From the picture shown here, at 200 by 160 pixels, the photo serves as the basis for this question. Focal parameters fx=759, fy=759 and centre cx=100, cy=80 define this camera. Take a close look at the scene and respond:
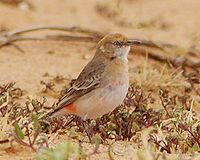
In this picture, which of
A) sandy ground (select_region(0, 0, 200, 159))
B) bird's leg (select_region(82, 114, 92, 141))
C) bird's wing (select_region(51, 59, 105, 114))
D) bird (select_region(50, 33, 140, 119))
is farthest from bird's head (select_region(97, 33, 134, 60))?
sandy ground (select_region(0, 0, 200, 159))

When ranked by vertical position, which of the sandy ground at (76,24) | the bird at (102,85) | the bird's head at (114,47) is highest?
the bird's head at (114,47)

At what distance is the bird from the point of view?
632cm

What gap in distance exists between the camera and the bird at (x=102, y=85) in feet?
20.7

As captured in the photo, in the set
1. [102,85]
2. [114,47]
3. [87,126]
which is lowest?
[87,126]

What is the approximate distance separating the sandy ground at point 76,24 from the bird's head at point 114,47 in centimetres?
143

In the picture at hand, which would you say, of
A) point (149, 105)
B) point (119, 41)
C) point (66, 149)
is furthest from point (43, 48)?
point (66, 149)

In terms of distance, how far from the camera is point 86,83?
21.4 ft

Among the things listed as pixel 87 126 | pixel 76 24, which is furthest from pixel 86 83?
pixel 76 24

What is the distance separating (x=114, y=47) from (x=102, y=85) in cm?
49

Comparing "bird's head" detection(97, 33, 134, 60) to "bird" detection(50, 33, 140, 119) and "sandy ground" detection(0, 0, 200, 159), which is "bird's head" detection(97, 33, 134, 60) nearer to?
"bird" detection(50, 33, 140, 119)

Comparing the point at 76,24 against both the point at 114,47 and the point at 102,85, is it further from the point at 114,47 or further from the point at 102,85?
the point at 102,85

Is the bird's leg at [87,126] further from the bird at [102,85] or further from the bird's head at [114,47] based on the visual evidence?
the bird's head at [114,47]

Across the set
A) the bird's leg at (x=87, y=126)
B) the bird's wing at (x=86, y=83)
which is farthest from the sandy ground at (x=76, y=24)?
the bird's leg at (x=87, y=126)

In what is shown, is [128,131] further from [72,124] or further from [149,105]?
[149,105]
